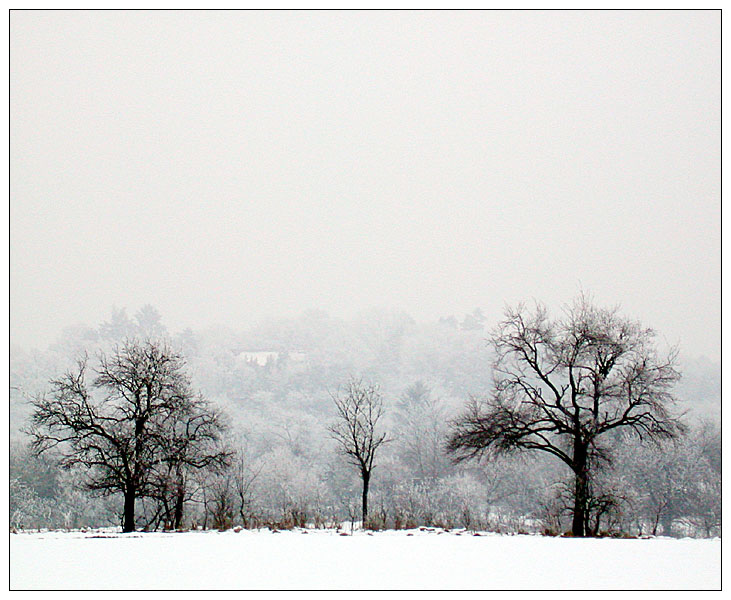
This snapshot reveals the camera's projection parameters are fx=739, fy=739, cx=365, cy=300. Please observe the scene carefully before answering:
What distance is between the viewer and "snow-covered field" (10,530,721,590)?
1048 centimetres

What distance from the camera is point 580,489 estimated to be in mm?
16938

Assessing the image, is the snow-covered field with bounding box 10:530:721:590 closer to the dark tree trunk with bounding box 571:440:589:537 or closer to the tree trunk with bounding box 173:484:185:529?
the dark tree trunk with bounding box 571:440:589:537

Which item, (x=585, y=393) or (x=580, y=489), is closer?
(x=580, y=489)

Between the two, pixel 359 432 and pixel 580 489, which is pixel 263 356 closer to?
pixel 359 432

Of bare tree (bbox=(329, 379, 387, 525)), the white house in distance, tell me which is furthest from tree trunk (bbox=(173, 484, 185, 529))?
the white house in distance

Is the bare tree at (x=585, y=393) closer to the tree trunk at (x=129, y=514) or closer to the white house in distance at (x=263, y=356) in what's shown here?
Result: the tree trunk at (x=129, y=514)

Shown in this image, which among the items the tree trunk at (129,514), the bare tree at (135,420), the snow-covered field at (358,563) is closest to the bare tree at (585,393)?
the snow-covered field at (358,563)

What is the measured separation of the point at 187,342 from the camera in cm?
10062

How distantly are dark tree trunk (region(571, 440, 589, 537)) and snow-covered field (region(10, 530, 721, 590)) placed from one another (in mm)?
2945

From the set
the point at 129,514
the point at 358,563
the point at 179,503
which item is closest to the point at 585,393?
the point at 358,563

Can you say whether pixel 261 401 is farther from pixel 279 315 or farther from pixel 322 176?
pixel 322 176

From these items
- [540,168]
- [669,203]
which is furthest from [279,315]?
[669,203]

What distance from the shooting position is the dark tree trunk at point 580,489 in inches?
652

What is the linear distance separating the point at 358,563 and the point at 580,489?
7621 millimetres
